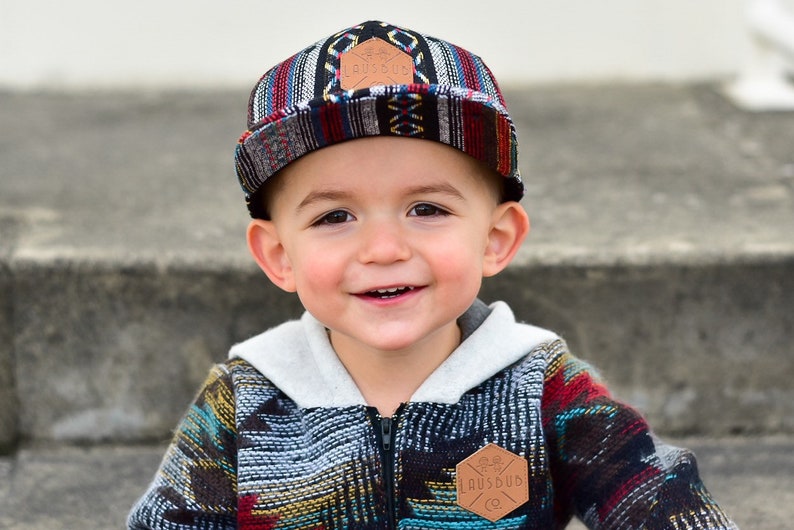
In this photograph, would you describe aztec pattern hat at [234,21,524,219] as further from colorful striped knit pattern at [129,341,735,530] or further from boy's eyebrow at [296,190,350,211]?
colorful striped knit pattern at [129,341,735,530]

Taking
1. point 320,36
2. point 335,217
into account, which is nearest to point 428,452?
point 335,217

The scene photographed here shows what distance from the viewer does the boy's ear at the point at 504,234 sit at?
165cm

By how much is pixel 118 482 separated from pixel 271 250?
886mm

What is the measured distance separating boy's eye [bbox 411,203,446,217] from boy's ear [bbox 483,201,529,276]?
0.12 m

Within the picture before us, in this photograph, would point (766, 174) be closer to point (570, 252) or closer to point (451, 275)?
point (570, 252)

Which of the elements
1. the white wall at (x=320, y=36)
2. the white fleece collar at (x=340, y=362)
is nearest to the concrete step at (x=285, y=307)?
the white fleece collar at (x=340, y=362)

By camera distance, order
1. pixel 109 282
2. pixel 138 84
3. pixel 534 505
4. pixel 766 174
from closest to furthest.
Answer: pixel 534 505
pixel 109 282
pixel 766 174
pixel 138 84

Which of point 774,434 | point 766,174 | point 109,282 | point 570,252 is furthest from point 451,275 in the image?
point 766,174

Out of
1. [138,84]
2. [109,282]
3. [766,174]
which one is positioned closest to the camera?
[109,282]

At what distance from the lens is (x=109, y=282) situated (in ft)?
7.68

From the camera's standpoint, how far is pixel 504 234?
167 centimetres

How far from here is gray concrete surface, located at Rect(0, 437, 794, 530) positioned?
87.4 inches

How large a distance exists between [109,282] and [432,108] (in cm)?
110

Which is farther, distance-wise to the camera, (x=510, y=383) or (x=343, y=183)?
(x=510, y=383)
